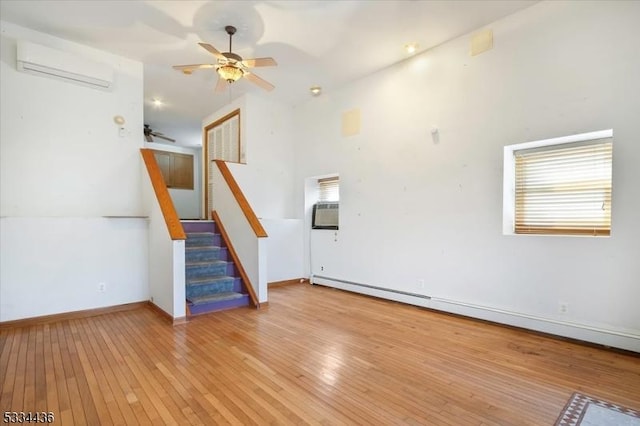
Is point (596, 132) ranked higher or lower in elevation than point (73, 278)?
higher

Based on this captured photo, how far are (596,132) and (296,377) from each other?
3.56 m

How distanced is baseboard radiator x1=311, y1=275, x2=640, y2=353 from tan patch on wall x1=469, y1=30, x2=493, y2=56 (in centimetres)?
308

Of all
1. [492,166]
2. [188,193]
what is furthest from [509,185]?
[188,193]

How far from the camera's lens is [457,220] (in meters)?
3.96

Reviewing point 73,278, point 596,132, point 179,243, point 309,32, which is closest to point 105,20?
point 309,32

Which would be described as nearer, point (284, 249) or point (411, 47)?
point (411, 47)

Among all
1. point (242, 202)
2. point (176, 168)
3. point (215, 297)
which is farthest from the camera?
point (176, 168)

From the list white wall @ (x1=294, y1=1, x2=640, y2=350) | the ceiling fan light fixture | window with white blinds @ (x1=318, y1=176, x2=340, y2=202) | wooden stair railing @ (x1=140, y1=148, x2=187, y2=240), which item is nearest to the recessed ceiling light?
white wall @ (x1=294, y1=1, x2=640, y2=350)

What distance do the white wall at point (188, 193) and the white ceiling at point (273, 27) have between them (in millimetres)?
4805

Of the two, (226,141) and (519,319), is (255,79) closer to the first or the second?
(226,141)

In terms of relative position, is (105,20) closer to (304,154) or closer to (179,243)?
(179,243)

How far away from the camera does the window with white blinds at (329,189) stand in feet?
19.4

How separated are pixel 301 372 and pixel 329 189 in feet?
13.1

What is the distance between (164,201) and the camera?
13.3ft
